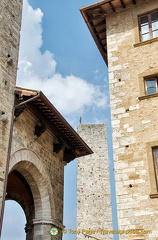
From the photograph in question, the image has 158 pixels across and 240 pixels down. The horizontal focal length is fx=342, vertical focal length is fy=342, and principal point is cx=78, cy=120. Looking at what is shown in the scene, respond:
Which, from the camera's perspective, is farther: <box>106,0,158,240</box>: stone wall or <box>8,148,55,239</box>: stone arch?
<box>8,148,55,239</box>: stone arch

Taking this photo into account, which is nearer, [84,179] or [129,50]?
[129,50]

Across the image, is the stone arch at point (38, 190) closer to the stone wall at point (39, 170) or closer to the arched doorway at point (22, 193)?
the stone wall at point (39, 170)

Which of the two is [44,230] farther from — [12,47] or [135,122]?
[12,47]

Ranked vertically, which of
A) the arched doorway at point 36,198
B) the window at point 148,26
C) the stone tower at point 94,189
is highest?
the window at point 148,26

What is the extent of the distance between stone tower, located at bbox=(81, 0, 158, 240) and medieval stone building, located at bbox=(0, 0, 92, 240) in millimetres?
2272

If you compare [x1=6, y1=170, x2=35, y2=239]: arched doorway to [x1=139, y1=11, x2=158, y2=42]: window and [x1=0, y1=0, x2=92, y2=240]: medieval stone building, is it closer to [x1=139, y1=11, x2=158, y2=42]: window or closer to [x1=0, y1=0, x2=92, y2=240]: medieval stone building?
[x1=0, y1=0, x2=92, y2=240]: medieval stone building

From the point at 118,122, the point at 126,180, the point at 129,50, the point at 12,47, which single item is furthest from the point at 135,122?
the point at 12,47

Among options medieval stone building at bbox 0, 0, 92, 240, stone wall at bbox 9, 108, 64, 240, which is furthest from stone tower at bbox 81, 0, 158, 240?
stone wall at bbox 9, 108, 64, 240

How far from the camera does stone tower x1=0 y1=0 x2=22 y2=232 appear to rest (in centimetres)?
882

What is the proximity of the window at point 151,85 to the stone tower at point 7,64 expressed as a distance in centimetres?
383

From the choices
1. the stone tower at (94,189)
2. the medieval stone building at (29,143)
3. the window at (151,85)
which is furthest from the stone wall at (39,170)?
the stone tower at (94,189)

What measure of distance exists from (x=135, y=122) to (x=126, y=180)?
1622 mm

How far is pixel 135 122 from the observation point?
9273mm

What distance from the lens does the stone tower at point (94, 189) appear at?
17.6 meters
